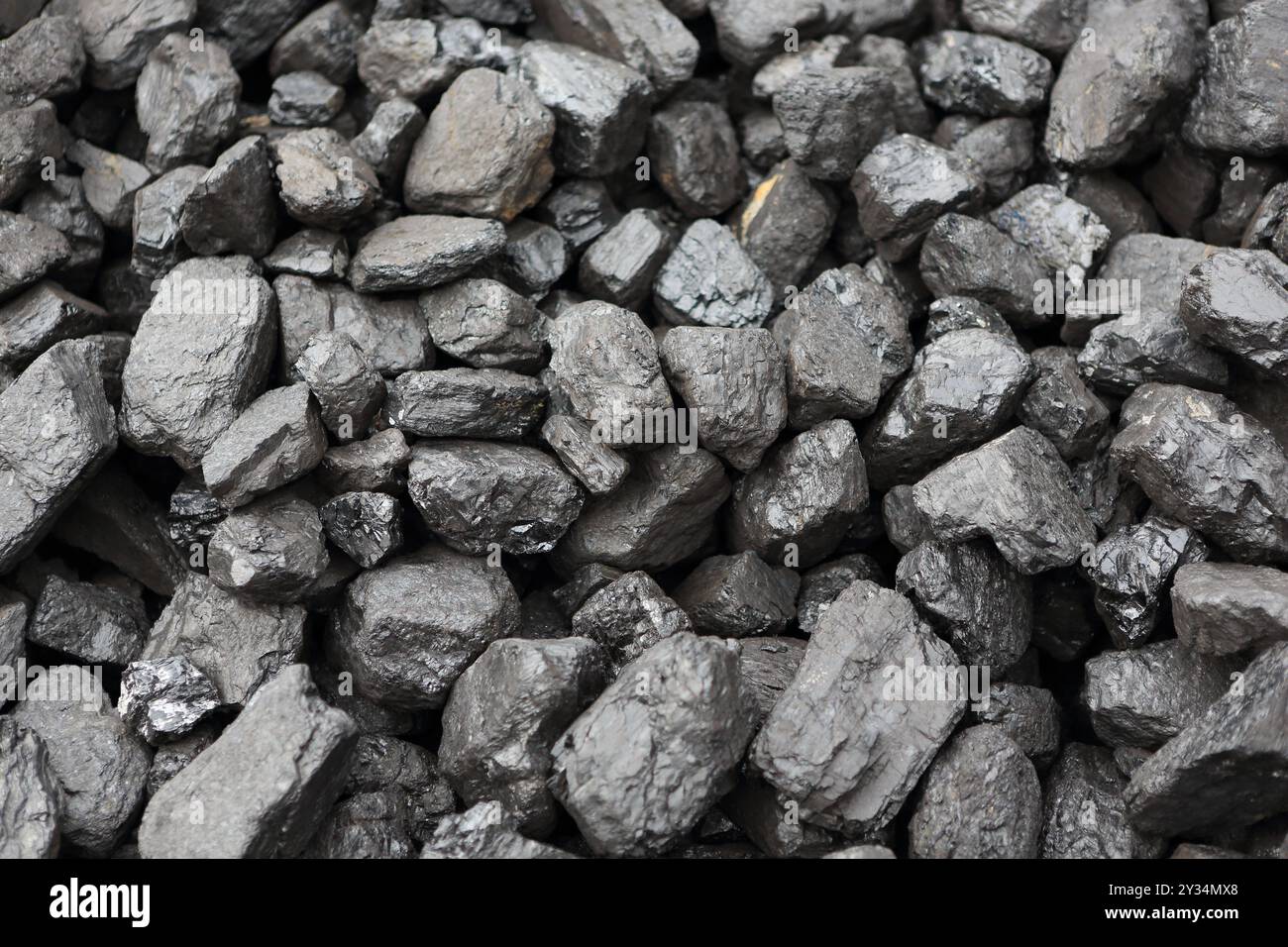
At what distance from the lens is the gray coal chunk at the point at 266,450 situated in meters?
4.05

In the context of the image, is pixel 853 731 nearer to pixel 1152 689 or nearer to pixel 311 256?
pixel 1152 689

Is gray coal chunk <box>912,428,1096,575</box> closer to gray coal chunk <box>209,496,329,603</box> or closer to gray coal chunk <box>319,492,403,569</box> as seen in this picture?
gray coal chunk <box>319,492,403,569</box>

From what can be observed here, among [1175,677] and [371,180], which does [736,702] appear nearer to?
[1175,677]

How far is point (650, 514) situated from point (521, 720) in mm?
1008

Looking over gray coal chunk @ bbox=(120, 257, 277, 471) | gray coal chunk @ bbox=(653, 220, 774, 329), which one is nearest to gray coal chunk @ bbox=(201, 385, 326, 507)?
gray coal chunk @ bbox=(120, 257, 277, 471)

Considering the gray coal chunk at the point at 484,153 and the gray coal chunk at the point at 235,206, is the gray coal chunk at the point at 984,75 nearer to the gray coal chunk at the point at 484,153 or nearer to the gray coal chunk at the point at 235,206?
the gray coal chunk at the point at 484,153

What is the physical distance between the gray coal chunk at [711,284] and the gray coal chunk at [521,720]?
1638mm

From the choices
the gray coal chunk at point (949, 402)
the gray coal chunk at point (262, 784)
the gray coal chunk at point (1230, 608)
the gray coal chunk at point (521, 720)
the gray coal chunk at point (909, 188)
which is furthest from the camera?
the gray coal chunk at point (909, 188)

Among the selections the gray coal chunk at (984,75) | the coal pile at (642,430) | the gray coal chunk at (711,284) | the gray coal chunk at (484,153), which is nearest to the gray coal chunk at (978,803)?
the coal pile at (642,430)

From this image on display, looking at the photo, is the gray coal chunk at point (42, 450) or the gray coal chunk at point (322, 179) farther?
the gray coal chunk at point (322, 179)

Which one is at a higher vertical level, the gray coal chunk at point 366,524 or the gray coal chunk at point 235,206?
the gray coal chunk at point 235,206

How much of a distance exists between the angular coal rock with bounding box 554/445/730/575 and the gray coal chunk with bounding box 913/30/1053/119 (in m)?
2.23

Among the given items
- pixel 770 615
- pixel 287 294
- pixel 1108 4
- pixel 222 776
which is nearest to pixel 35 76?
pixel 287 294

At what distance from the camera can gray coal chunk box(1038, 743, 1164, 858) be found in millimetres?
3801
